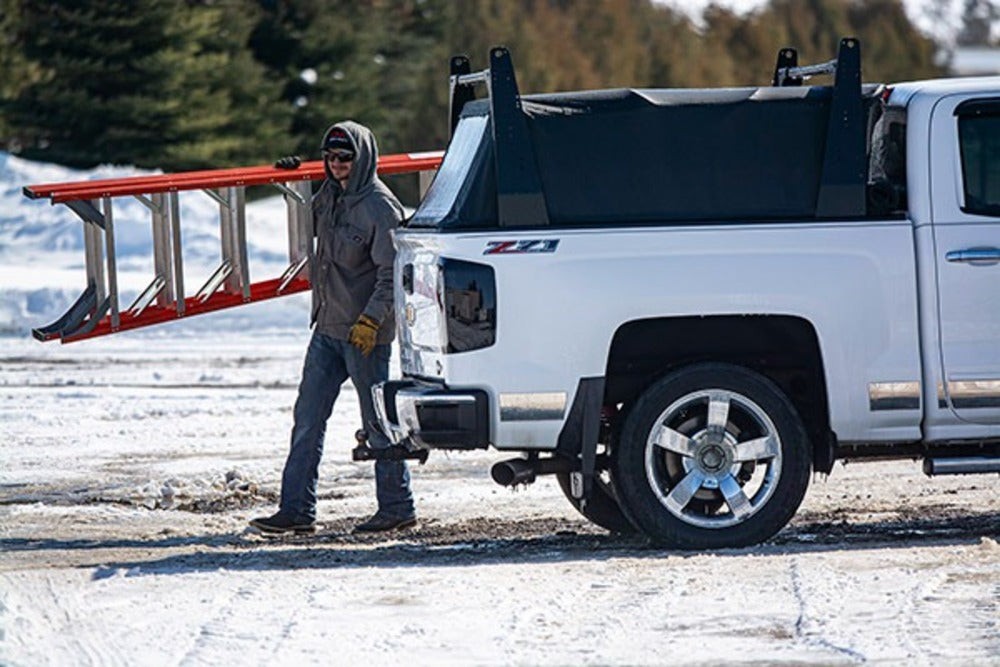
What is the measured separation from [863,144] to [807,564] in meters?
1.80

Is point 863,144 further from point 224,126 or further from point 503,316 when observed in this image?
point 224,126

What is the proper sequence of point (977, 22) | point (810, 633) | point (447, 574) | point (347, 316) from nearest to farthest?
point (810, 633) → point (447, 574) → point (347, 316) → point (977, 22)

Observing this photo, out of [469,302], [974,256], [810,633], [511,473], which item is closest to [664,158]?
[469,302]

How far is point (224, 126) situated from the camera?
124 ft

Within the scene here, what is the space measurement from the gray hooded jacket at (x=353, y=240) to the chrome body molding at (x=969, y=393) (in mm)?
2566

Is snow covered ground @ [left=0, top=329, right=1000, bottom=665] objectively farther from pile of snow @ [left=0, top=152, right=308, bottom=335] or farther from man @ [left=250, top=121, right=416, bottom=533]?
pile of snow @ [left=0, top=152, right=308, bottom=335]

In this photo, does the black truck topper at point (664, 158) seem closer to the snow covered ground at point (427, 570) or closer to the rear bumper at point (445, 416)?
the rear bumper at point (445, 416)

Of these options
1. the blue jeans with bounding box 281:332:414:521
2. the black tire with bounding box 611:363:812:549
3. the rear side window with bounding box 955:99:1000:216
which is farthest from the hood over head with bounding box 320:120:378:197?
the rear side window with bounding box 955:99:1000:216

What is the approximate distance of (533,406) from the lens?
9094mm

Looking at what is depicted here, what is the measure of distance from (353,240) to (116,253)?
1426 centimetres

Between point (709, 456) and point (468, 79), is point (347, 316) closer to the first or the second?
point (468, 79)

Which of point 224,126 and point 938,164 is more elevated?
point 224,126

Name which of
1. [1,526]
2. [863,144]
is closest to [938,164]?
[863,144]

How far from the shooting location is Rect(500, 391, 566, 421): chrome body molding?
29.8ft
